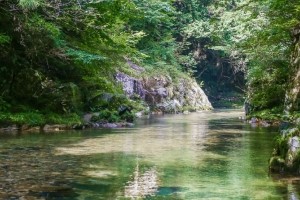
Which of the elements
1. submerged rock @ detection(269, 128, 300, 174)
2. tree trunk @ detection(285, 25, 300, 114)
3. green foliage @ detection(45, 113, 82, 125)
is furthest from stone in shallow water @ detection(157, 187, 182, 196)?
green foliage @ detection(45, 113, 82, 125)

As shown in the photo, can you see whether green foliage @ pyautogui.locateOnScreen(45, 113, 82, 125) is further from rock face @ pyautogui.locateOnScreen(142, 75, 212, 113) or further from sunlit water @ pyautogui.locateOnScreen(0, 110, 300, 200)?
rock face @ pyautogui.locateOnScreen(142, 75, 212, 113)

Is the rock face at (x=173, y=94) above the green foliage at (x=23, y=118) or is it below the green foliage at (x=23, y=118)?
above

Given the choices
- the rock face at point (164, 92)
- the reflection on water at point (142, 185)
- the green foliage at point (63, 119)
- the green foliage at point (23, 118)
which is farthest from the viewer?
the rock face at point (164, 92)

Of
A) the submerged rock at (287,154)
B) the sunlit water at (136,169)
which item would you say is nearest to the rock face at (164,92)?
the sunlit water at (136,169)

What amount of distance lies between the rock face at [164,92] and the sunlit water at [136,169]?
22051 millimetres

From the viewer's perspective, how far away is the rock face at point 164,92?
35.7 meters

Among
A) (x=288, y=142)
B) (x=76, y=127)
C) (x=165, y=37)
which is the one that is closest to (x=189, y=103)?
(x=165, y=37)

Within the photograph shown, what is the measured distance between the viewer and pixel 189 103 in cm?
4172

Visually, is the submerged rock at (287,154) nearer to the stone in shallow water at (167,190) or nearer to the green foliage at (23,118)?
the stone in shallow water at (167,190)

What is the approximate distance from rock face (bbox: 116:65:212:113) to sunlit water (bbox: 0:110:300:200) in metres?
22.1

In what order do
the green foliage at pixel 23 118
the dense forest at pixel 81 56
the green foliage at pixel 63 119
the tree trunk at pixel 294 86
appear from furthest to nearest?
the green foliage at pixel 63 119
the green foliage at pixel 23 118
the dense forest at pixel 81 56
the tree trunk at pixel 294 86

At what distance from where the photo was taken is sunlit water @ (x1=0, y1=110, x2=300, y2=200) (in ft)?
21.2

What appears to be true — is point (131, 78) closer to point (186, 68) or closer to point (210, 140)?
point (186, 68)

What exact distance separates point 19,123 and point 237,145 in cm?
715
